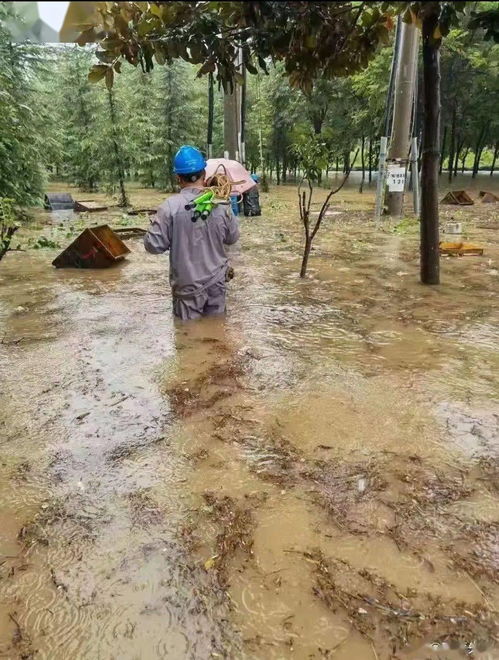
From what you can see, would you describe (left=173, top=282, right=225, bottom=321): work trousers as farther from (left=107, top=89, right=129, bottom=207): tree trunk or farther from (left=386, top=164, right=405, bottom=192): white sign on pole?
(left=107, top=89, right=129, bottom=207): tree trunk

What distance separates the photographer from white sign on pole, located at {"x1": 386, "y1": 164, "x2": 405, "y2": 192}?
1269 cm

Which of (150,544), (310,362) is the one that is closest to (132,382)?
(310,362)

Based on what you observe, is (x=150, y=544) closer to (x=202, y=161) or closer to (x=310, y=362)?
(x=310, y=362)

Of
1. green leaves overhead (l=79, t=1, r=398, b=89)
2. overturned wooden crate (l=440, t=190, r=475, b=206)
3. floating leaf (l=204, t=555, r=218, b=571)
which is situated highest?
green leaves overhead (l=79, t=1, r=398, b=89)

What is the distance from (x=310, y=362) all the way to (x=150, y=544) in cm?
246

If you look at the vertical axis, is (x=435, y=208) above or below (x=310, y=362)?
above

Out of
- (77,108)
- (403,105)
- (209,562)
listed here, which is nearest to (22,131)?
(403,105)

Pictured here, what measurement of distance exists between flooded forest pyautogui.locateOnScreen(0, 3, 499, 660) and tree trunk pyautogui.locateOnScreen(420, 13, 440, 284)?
395mm

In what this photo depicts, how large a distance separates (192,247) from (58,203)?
54.3 ft

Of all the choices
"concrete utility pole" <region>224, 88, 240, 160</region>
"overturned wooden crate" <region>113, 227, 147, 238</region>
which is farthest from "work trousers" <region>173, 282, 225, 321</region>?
"concrete utility pole" <region>224, 88, 240, 160</region>

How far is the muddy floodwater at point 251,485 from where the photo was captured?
6.68 ft

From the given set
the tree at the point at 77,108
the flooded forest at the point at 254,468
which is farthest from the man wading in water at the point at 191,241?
the tree at the point at 77,108

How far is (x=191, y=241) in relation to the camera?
5.23 m

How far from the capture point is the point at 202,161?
497 centimetres
